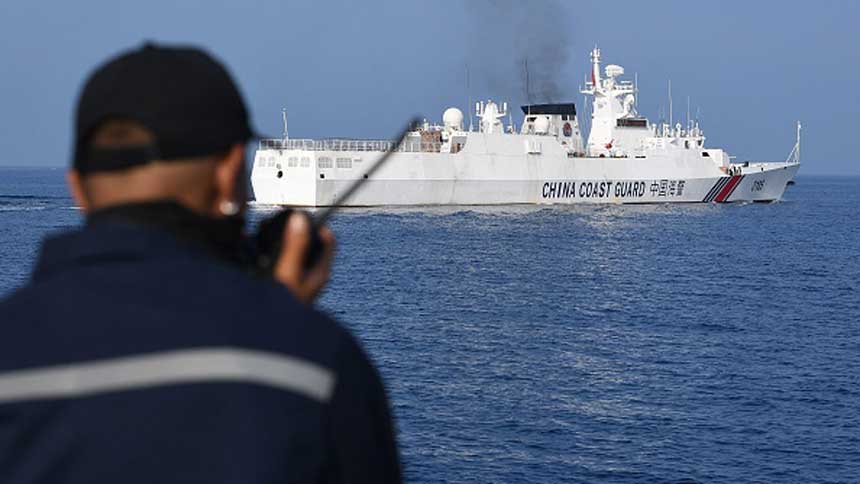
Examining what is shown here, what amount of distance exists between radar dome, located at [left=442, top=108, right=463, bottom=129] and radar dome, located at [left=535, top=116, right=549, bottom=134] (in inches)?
173

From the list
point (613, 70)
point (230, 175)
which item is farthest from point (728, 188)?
point (230, 175)

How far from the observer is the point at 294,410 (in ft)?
5.21

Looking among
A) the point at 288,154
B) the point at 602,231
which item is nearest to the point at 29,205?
the point at 288,154

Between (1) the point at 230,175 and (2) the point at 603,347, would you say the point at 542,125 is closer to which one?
(2) the point at 603,347

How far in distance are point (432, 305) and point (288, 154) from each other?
25444 mm

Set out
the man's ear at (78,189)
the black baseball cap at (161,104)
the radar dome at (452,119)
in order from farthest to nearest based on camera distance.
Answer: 1. the radar dome at (452,119)
2. the man's ear at (78,189)
3. the black baseball cap at (161,104)

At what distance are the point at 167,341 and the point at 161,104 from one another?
374mm

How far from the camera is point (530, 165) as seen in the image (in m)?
57.3

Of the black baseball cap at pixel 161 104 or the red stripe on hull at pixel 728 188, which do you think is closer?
the black baseball cap at pixel 161 104

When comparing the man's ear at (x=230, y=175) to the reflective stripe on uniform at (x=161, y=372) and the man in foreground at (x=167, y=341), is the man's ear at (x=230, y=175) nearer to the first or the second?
the man in foreground at (x=167, y=341)

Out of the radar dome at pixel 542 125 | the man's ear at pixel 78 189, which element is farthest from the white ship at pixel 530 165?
the man's ear at pixel 78 189

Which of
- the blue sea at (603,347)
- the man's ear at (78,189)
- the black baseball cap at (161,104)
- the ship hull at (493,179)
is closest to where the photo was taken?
the black baseball cap at (161,104)

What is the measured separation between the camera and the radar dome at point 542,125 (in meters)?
60.1

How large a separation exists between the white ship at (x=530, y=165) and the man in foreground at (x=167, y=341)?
4633 centimetres
